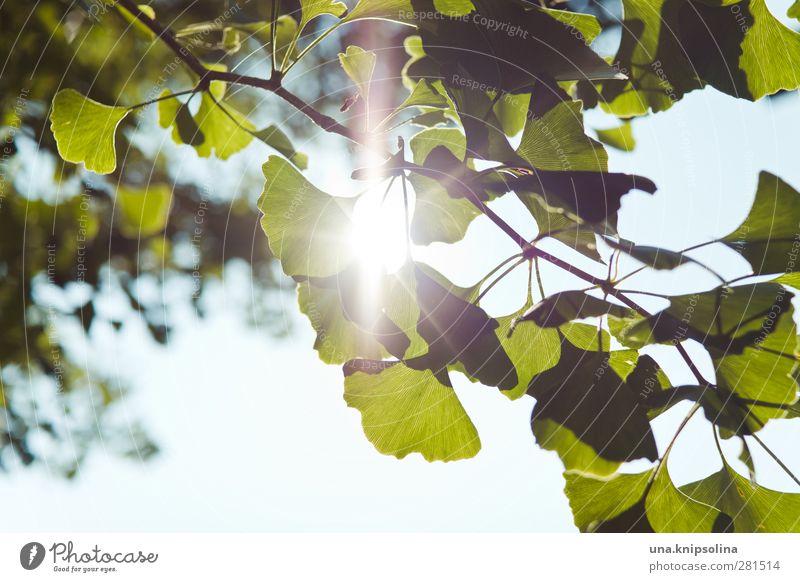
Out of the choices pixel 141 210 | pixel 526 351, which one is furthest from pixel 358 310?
pixel 141 210

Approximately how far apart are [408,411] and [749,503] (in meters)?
0.29

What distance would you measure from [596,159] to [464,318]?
134 millimetres

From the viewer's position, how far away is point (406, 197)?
479 millimetres

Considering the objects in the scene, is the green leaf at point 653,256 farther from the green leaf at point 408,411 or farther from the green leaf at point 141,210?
the green leaf at point 141,210

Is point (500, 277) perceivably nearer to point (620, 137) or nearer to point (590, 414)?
point (590, 414)

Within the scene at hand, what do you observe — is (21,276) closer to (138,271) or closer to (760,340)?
(138,271)

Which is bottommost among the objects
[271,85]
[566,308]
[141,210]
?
[566,308]

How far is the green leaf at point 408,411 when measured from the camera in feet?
1.45

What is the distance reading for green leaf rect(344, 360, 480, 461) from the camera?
442 mm

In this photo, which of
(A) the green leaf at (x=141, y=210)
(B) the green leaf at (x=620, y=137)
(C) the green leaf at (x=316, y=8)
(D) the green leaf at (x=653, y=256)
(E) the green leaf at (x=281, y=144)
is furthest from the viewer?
(A) the green leaf at (x=141, y=210)

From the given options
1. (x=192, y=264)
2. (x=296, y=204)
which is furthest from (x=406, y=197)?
(x=192, y=264)

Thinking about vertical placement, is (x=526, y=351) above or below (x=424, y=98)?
below

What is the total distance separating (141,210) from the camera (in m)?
1.14

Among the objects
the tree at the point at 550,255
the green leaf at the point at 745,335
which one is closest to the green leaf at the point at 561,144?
the tree at the point at 550,255
